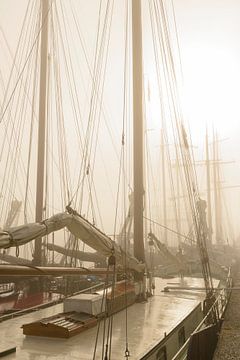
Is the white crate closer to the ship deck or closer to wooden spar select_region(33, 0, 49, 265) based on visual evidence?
the ship deck

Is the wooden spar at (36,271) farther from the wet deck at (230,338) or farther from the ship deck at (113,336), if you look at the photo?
the wet deck at (230,338)

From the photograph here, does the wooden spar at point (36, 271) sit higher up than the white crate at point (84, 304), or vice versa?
the wooden spar at point (36, 271)

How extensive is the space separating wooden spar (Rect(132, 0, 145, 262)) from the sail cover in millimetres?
2577

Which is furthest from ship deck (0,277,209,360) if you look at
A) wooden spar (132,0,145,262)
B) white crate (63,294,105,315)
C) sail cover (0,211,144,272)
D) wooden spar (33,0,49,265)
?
wooden spar (33,0,49,265)

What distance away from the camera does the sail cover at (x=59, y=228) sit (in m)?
8.67

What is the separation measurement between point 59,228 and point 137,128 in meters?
8.73

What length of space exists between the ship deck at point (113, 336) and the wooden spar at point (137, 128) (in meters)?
3.34

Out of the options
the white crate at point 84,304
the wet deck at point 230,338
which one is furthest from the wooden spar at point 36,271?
the wet deck at point 230,338

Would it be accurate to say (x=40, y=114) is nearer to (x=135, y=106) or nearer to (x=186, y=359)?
(x=135, y=106)

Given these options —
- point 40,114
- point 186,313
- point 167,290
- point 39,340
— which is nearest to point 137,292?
point 186,313

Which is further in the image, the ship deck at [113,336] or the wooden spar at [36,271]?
the ship deck at [113,336]

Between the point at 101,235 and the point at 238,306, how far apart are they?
19.8 metres

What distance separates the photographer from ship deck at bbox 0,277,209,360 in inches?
321

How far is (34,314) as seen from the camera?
13219 mm
